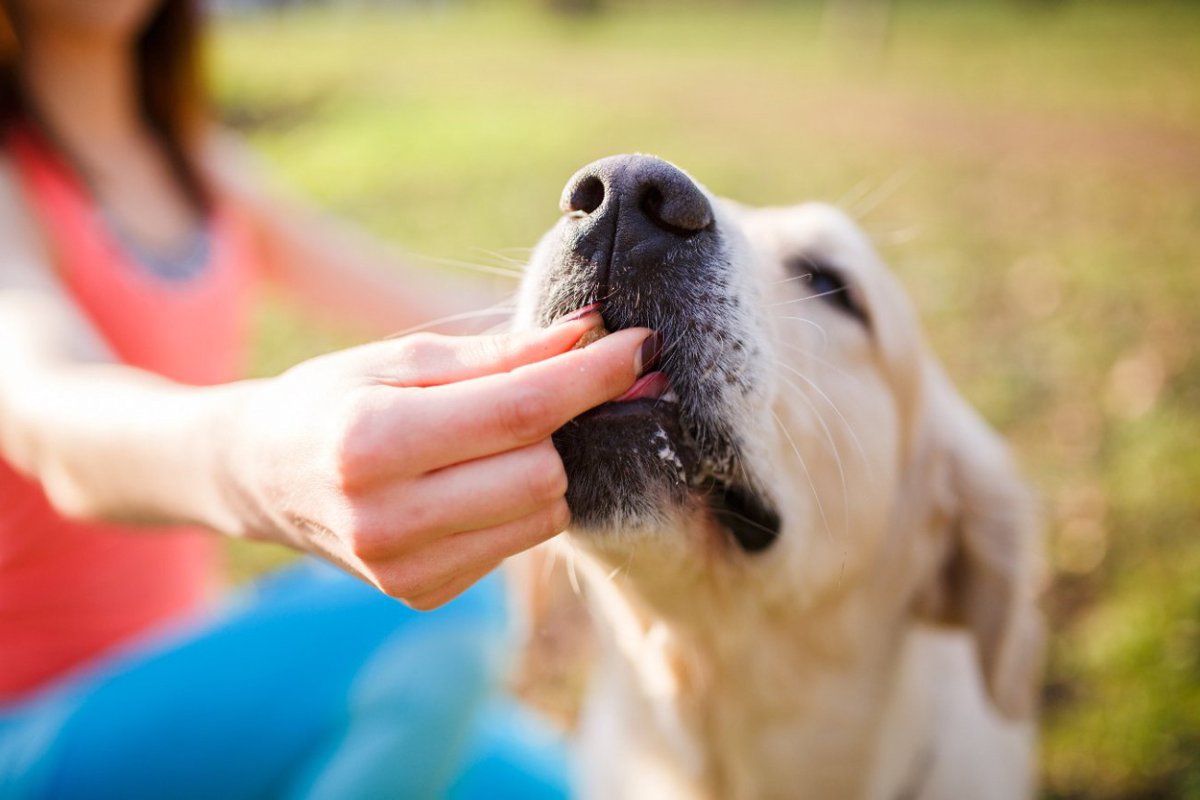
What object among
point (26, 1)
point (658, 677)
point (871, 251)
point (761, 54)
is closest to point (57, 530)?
point (26, 1)

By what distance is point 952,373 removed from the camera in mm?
5582

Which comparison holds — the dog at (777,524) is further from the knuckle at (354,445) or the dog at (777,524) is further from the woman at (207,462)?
the knuckle at (354,445)

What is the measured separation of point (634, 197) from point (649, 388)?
31 cm

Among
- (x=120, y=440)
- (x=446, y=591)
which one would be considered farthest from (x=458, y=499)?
(x=120, y=440)

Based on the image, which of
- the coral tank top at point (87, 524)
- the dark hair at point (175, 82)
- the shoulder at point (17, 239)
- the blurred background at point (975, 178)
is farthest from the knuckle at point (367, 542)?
the dark hair at point (175, 82)

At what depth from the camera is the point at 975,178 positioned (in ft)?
31.2

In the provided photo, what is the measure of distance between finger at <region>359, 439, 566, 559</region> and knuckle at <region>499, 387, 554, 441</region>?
4 cm

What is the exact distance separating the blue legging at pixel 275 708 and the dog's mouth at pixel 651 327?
136 cm

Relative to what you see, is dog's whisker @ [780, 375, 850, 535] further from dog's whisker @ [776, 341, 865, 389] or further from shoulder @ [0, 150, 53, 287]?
shoulder @ [0, 150, 53, 287]

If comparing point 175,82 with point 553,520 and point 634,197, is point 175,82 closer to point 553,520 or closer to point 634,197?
point 634,197

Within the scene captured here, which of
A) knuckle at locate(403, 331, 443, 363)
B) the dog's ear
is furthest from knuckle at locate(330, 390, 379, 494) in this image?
the dog's ear

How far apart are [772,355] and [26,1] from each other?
2418 mm

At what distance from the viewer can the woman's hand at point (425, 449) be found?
1.03m

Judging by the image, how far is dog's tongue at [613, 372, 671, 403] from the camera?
1.42m
